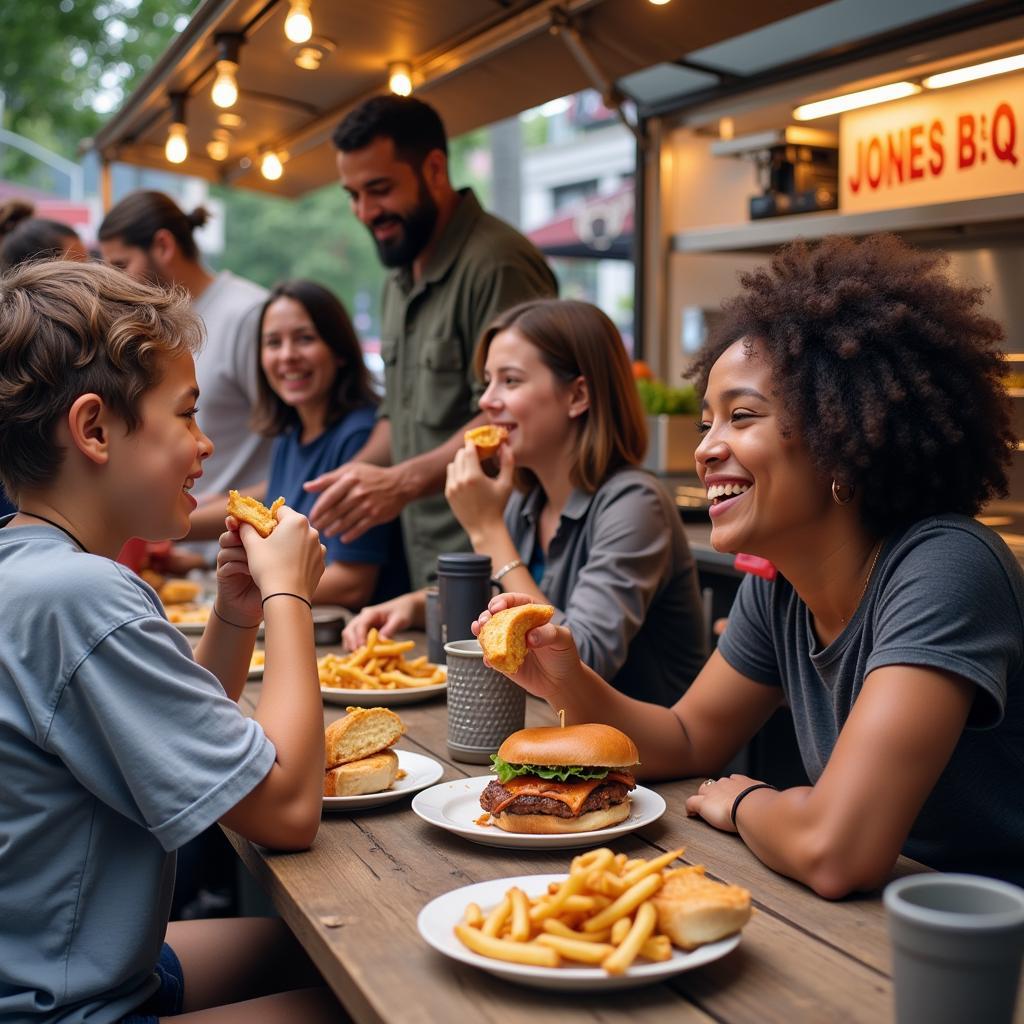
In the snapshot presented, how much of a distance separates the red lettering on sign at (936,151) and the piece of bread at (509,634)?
3.28 metres

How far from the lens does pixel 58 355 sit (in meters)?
1.70

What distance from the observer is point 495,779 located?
186 cm

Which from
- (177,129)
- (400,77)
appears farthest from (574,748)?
(177,129)

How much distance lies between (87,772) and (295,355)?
2843mm

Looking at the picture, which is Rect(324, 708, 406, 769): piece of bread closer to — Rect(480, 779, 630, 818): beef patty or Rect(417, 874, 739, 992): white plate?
Rect(480, 779, 630, 818): beef patty

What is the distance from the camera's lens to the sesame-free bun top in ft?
5.63

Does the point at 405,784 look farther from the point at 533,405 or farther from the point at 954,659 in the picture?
the point at 533,405

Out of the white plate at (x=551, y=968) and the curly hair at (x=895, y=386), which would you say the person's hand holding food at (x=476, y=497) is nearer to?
the curly hair at (x=895, y=386)

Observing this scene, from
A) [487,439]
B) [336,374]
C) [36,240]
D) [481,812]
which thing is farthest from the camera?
[36,240]

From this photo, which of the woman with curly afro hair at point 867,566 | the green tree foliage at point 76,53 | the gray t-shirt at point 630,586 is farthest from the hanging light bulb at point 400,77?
the green tree foliage at point 76,53

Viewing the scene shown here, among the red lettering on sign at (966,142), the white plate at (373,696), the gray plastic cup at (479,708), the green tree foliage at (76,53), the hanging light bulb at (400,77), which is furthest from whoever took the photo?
the green tree foliage at (76,53)

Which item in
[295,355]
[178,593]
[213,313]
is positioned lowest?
[178,593]

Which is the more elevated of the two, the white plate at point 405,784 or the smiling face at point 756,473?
the smiling face at point 756,473

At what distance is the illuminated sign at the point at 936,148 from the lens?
14.0 ft
